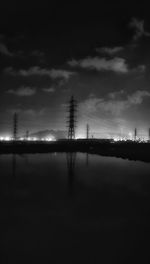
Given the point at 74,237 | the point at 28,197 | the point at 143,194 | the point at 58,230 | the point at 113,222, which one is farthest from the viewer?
the point at 143,194

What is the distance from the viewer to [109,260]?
6.42 meters

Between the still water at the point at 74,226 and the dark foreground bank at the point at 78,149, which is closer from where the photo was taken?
the still water at the point at 74,226

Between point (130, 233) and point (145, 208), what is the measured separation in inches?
143

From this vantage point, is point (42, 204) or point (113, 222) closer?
point (113, 222)

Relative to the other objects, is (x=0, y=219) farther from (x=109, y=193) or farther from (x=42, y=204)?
(x=109, y=193)

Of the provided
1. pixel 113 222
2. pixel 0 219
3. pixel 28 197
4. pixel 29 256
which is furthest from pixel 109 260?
pixel 28 197

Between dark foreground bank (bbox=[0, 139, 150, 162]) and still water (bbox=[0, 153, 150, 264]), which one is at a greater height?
dark foreground bank (bbox=[0, 139, 150, 162])

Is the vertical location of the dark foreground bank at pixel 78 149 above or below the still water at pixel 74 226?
above

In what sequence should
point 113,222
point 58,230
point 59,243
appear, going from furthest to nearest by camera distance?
point 113,222 → point 58,230 → point 59,243

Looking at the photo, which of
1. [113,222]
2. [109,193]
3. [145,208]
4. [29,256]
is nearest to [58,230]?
[29,256]

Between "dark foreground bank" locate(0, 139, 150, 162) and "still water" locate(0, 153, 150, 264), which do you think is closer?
"still water" locate(0, 153, 150, 264)

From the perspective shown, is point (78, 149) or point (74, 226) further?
point (78, 149)

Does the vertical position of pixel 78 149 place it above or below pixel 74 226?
above

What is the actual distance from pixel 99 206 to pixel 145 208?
2.50 meters
